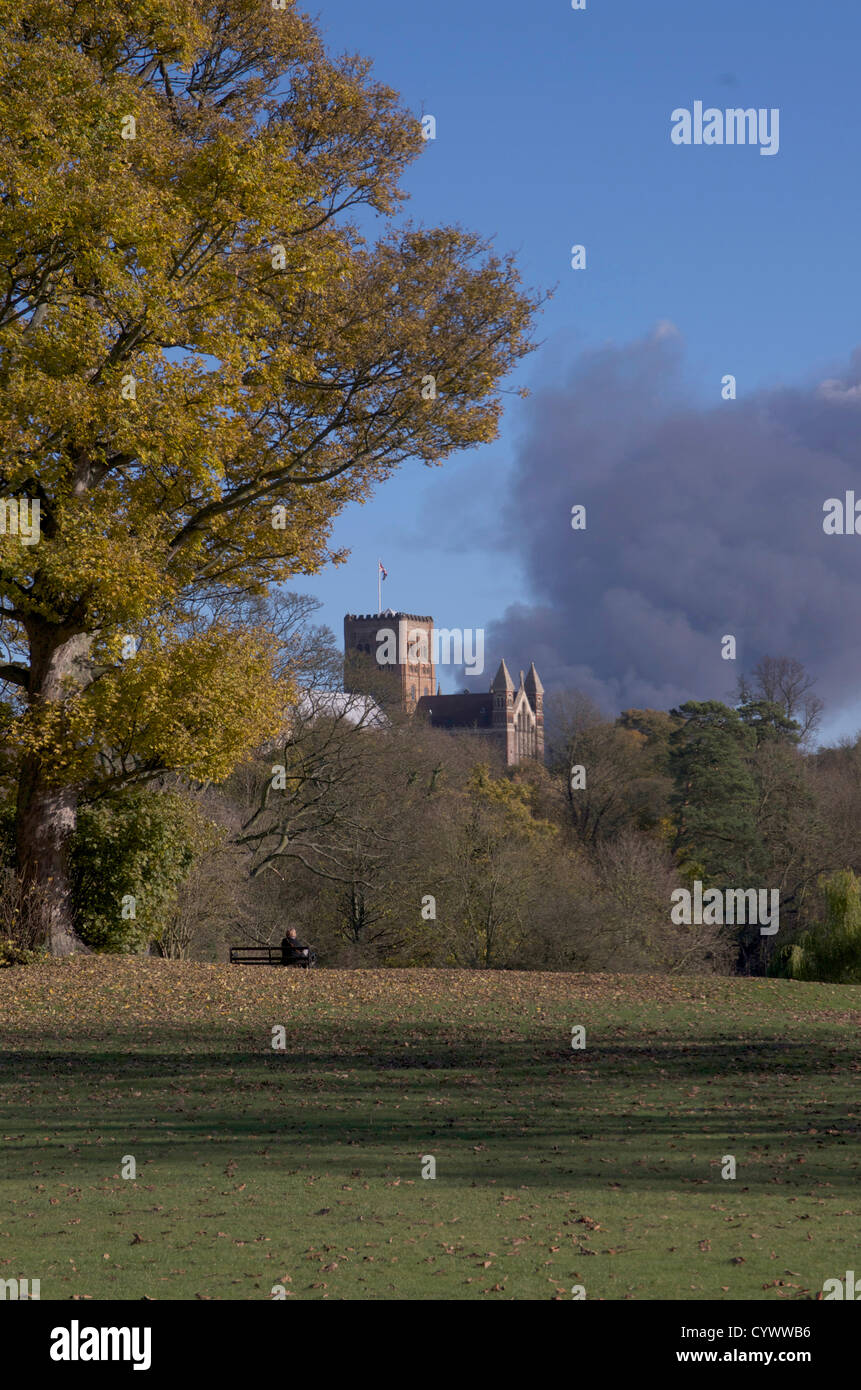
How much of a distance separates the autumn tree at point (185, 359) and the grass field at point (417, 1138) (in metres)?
4.33

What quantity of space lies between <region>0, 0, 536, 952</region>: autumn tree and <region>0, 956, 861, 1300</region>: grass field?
4327 millimetres

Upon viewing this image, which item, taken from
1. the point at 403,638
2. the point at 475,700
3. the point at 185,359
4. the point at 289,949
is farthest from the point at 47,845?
the point at 475,700

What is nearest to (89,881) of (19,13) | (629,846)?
(19,13)

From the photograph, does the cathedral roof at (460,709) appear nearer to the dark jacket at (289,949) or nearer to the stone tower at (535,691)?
the stone tower at (535,691)

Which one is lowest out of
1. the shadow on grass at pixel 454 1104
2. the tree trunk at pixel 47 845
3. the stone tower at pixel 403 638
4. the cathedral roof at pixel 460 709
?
the shadow on grass at pixel 454 1104

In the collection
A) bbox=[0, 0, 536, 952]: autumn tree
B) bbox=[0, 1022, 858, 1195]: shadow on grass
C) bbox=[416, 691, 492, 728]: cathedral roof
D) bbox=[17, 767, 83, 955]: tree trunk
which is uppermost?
bbox=[416, 691, 492, 728]: cathedral roof

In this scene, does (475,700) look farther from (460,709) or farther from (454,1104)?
(454,1104)

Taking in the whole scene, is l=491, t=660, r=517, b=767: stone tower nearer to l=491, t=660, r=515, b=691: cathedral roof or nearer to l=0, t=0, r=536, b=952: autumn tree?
l=491, t=660, r=515, b=691: cathedral roof

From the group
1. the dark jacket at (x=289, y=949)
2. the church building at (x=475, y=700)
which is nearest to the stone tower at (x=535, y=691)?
the church building at (x=475, y=700)

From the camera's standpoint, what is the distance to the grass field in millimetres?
7090

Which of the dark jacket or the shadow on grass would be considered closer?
the shadow on grass

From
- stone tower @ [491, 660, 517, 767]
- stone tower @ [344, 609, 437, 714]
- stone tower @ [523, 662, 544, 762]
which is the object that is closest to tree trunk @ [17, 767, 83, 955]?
stone tower @ [344, 609, 437, 714]

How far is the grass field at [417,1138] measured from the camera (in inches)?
279

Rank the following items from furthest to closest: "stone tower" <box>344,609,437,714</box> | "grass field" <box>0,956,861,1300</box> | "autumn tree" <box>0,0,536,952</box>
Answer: "stone tower" <box>344,609,437,714</box> → "autumn tree" <box>0,0,536,952</box> → "grass field" <box>0,956,861,1300</box>
